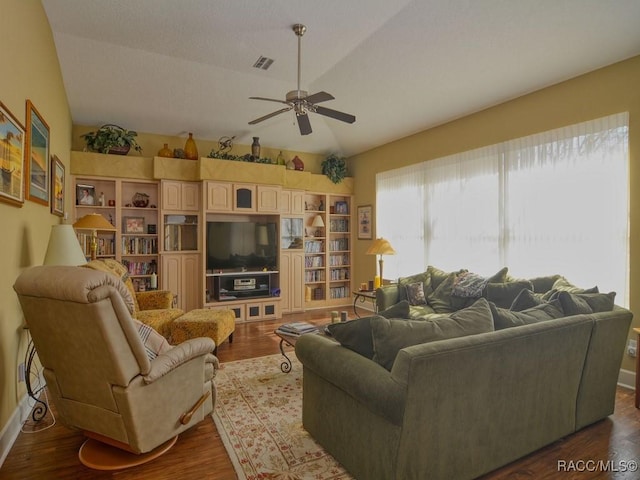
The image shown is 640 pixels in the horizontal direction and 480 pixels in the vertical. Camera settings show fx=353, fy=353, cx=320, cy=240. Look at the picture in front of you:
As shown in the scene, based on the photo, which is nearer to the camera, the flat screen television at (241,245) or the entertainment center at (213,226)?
the entertainment center at (213,226)

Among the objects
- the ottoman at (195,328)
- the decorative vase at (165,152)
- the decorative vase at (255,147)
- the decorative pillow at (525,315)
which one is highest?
the decorative vase at (255,147)

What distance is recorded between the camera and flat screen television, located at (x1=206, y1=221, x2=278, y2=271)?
5660mm

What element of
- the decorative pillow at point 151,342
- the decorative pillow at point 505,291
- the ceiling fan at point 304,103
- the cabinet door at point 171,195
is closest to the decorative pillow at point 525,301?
the decorative pillow at point 505,291

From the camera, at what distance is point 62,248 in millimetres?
2914

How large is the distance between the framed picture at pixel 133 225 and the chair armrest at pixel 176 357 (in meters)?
3.90

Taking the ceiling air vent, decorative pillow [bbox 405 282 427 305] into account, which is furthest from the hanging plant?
decorative pillow [bbox 405 282 427 305]

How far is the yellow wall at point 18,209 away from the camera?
223 centimetres

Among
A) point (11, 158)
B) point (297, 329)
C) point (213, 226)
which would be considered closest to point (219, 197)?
point (213, 226)

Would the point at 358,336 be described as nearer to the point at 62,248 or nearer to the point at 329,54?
the point at 62,248

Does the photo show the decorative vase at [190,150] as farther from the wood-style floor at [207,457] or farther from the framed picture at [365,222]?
the wood-style floor at [207,457]

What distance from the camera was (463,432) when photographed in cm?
182

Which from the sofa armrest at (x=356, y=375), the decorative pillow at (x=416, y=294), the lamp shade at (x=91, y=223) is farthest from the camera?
the decorative pillow at (x=416, y=294)

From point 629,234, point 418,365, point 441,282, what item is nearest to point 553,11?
point 629,234

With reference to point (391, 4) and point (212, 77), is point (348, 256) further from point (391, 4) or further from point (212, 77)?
point (391, 4)
